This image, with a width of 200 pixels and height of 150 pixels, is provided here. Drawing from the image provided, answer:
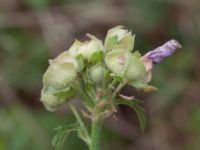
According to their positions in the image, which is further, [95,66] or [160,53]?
[160,53]

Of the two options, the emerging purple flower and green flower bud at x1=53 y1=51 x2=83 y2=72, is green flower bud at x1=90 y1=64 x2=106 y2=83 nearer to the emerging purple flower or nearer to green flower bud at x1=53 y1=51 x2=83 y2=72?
green flower bud at x1=53 y1=51 x2=83 y2=72

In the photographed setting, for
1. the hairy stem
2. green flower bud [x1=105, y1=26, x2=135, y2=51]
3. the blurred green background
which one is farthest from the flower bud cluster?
the blurred green background

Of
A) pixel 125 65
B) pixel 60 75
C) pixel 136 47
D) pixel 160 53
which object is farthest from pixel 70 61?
pixel 136 47

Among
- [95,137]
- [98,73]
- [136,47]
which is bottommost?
[136,47]

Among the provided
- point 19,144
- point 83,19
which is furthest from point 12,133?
point 83,19

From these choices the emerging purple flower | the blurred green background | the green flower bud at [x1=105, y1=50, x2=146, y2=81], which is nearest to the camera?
the green flower bud at [x1=105, y1=50, x2=146, y2=81]

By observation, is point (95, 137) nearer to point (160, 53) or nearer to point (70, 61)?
point (70, 61)
